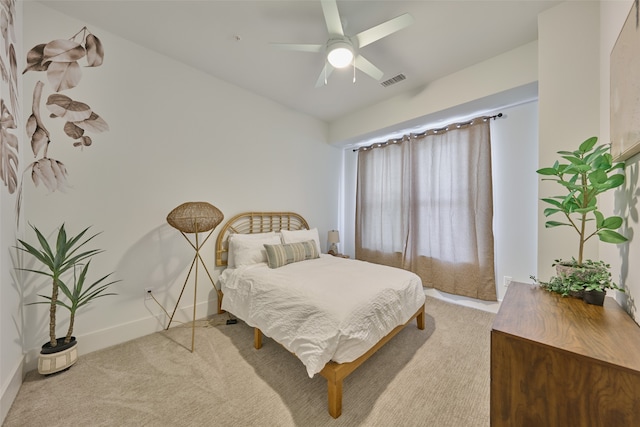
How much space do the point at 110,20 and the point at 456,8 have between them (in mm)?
3053

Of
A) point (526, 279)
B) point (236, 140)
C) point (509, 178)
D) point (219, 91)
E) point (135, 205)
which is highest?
point (219, 91)

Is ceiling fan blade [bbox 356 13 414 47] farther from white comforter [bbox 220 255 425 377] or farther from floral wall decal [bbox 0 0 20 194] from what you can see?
floral wall decal [bbox 0 0 20 194]

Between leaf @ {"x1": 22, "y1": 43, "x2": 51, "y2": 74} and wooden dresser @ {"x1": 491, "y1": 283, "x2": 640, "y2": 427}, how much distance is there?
143 inches

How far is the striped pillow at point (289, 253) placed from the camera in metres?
2.63

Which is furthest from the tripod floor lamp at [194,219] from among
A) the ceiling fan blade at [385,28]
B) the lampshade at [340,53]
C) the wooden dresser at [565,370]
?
the wooden dresser at [565,370]

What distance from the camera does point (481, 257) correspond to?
2.89 metres

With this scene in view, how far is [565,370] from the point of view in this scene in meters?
0.79

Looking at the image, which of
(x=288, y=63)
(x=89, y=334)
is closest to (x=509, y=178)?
(x=288, y=63)

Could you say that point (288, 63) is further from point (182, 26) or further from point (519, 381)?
point (519, 381)

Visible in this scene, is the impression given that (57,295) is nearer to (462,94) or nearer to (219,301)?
(219,301)

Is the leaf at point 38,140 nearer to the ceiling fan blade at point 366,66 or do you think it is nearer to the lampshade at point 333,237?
the ceiling fan blade at point 366,66

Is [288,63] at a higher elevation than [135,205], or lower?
higher

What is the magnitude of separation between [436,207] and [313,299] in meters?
2.50

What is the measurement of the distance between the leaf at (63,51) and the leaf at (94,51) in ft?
0.15
